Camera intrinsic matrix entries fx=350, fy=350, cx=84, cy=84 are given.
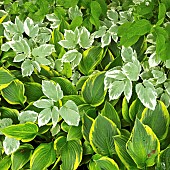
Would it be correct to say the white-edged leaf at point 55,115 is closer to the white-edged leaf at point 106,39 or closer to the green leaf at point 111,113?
the green leaf at point 111,113

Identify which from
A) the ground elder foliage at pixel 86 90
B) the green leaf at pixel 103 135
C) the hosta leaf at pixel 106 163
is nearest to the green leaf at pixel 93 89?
the ground elder foliage at pixel 86 90

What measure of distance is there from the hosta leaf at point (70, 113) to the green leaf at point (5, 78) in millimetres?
228

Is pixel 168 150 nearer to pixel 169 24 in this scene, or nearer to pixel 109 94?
pixel 109 94

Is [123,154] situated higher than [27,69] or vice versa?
[27,69]

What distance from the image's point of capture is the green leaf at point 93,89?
118 cm

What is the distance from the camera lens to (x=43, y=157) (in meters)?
1.12

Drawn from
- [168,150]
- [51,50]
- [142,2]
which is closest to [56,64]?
[51,50]

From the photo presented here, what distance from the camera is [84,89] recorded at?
1.19m

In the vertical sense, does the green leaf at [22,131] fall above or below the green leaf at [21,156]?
above

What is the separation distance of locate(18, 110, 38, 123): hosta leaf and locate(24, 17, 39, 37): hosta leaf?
0.32 metres

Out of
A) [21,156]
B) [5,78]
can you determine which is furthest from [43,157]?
[5,78]

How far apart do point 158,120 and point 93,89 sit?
0.24 metres

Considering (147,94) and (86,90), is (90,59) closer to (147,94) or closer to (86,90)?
(86,90)

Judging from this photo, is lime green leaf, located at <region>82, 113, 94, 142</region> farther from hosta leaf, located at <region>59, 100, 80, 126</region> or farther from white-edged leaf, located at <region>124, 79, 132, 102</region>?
white-edged leaf, located at <region>124, 79, 132, 102</region>
